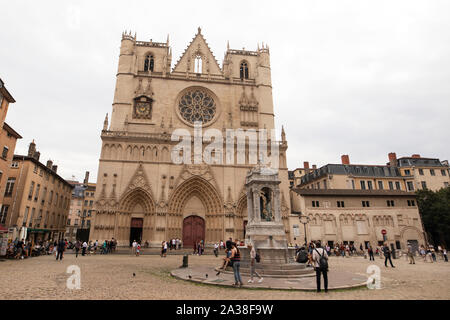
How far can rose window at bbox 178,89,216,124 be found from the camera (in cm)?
3173

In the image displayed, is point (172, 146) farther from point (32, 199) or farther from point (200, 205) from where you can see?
point (32, 199)

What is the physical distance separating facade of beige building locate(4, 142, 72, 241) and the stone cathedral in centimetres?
683

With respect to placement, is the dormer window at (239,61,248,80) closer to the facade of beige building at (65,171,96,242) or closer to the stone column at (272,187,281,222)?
the stone column at (272,187,281,222)

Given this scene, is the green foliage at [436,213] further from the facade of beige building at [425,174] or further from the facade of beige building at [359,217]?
the facade of beige building at [425,174]

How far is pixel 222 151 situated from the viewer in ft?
96.2

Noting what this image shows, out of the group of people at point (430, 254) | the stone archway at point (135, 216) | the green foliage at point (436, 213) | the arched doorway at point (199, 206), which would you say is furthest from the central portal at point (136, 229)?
the green foliage at point (436, 213)

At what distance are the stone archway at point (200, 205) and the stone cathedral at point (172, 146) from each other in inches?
4.1

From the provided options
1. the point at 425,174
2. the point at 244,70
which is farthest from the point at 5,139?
the point at 425,174

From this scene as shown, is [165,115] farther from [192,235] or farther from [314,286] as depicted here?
[314,286]

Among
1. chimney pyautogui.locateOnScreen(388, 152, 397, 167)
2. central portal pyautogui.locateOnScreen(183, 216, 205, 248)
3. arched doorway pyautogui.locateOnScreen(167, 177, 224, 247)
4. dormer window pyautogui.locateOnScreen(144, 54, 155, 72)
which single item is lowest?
central portal pyautogui.locateOnScreen(183, 216, 205, 248)

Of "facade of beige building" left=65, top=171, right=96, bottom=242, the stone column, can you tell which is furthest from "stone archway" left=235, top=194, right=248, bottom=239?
"facade of beige building" left=65, top=171, right=96, bottom=242

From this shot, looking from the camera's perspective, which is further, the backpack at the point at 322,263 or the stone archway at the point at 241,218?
the stone archway at the point at 241,218

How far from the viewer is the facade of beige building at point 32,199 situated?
24.2m

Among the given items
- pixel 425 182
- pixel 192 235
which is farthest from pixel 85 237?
pixel 425 182
